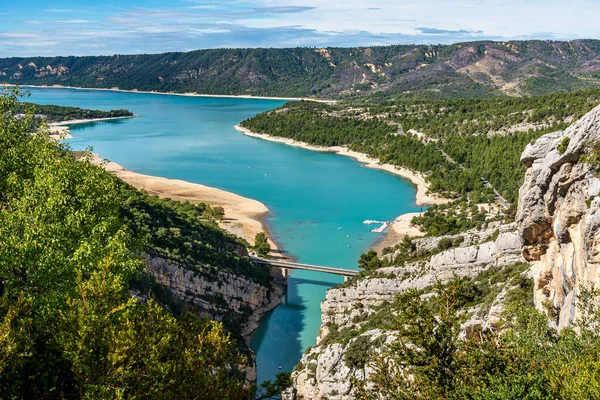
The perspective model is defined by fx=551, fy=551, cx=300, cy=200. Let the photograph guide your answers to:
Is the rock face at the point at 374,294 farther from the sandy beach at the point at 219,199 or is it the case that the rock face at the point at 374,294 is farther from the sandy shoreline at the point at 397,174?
the sandy beach at the point at 219,199

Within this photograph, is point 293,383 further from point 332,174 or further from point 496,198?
point 332,174

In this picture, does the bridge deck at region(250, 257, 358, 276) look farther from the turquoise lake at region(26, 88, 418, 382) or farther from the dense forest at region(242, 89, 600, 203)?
the dense forest at region(242, 89, 600, 203)

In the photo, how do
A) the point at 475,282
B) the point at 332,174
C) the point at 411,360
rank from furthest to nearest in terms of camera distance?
the point at 332,174 → the point at 475,282 → the point at 411,360

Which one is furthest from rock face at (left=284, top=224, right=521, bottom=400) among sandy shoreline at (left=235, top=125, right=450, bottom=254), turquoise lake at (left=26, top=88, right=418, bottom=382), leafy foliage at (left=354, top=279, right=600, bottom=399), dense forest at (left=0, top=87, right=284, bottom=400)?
sandy shoreline at (left=235, top=125, right=450, bottom=254)

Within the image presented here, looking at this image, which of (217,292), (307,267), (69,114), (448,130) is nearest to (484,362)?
(217,292)

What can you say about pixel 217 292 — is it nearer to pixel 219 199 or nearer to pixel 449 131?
pixel 219 199

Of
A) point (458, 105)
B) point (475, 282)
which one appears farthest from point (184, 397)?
point (458, 105)
